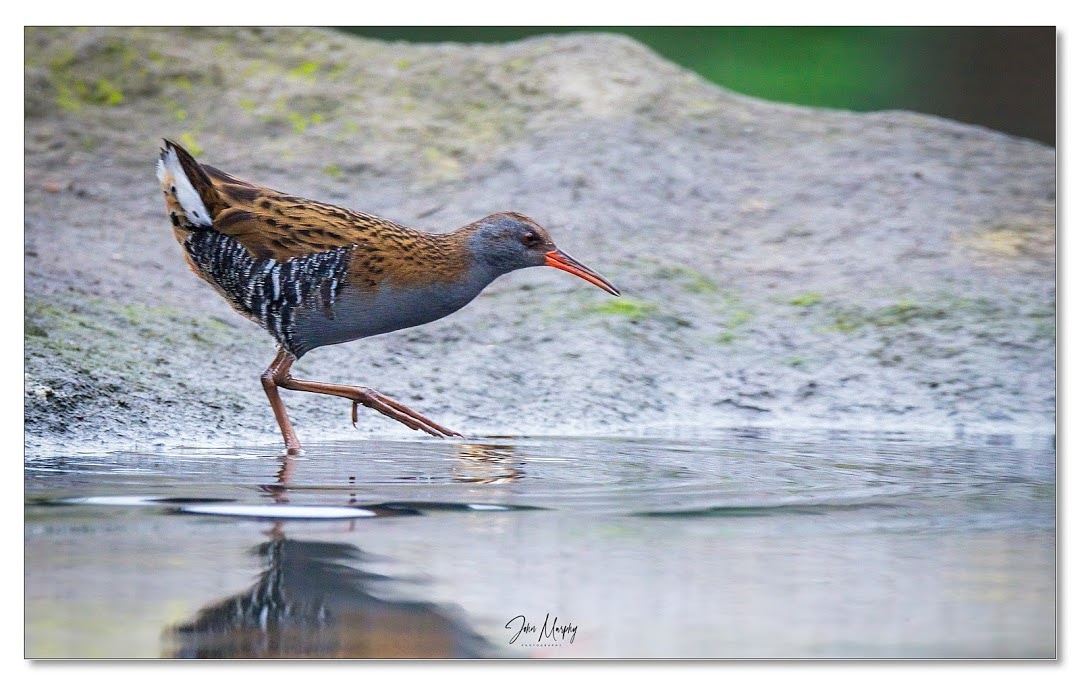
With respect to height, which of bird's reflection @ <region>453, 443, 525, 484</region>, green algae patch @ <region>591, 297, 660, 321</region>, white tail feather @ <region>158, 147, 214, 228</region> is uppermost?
white tail feather @ <region>158, 147, 214, 228</region>

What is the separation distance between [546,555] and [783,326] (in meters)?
2.99

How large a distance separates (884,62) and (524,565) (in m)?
3.09

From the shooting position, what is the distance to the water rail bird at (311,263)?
4387mm

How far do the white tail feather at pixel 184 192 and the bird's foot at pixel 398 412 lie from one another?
775 millimetres

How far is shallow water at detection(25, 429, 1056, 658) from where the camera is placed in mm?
2885

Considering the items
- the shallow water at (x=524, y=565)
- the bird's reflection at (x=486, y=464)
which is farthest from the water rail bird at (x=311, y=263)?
the shallow water at (x=524, y=565)

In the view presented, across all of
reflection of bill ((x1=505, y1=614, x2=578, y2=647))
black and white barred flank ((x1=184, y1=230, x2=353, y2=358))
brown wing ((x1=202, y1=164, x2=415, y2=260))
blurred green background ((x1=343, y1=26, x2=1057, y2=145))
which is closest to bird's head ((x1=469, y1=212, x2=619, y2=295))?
brown wing ((x1=202, y1=164, x2=415, y2=260))

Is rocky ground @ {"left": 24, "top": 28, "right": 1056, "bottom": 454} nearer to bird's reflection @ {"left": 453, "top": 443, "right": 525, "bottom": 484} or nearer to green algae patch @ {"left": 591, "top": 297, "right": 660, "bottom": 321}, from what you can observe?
green algae patch @ {"left": 591, "top": 297, "right": 660, "bottom": 321}

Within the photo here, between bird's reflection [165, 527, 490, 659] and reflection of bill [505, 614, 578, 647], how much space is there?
0.42 ft

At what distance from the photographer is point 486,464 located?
4172 mm

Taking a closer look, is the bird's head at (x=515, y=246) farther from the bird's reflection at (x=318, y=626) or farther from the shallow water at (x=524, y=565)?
the bird's reflection at (x=318, y=626)

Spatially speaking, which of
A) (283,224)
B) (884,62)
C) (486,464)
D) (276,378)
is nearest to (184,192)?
(283,224)

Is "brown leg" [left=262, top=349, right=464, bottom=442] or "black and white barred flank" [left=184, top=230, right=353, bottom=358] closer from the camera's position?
"black and white barred flank" [left=184, top=230, right=353, bottom=358]
